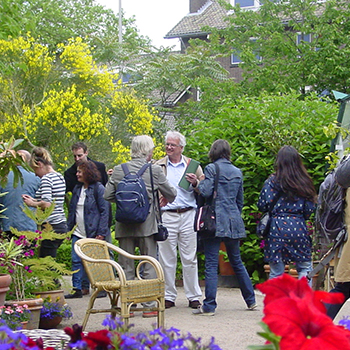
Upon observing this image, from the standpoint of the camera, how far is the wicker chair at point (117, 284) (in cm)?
561

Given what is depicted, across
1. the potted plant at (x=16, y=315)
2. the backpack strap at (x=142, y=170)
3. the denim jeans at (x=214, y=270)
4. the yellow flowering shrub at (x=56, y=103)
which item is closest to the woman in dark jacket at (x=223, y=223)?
the denim jeans at (x=214, y=270)

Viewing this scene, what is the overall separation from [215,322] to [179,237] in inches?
50.5

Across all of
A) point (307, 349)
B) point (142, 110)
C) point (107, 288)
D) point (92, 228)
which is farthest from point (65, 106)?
point (307, 349)

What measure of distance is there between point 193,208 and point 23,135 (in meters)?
10.3

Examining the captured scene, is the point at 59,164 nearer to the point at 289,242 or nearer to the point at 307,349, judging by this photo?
the point at 289,242

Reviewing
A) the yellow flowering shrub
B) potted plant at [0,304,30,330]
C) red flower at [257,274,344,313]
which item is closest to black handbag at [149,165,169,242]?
potted plant at [0,304,30,330]

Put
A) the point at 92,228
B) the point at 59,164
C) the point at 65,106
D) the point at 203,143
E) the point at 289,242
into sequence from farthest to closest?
the point at 65,106, the point at 59,164, the point at 203,143, the point at 92,228, the point at 289,242

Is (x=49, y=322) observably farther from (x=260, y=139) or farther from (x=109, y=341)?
(x=260, y=139)

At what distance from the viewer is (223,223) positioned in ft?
23.5

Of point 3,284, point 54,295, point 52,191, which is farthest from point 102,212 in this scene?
point 3,284

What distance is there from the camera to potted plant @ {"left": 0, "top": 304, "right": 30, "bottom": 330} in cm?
523

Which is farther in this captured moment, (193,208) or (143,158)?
(193,208)

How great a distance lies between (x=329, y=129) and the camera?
7609 mm

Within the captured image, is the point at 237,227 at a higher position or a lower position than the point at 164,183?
lower
